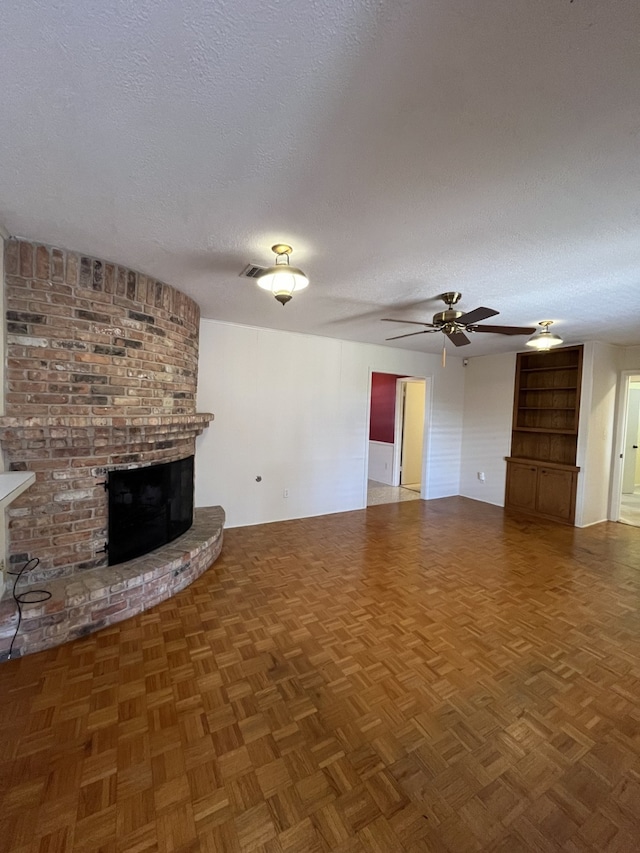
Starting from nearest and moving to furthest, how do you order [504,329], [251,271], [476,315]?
[251,271] → [476,315] → [504,329]

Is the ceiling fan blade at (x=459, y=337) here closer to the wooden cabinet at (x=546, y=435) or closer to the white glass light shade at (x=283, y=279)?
the white glass light shade at (x=283, y=279)

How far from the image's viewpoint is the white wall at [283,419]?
13.5 feet

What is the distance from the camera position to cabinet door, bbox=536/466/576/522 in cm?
484

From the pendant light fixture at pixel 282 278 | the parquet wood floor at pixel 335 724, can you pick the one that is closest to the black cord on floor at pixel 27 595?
the parquet wood floor at pixel 335 724

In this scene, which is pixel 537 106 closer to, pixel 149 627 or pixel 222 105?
pixel 222 105

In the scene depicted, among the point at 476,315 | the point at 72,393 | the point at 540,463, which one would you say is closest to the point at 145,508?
the point at 72,393

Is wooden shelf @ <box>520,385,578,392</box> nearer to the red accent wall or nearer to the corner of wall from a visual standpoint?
the red accent wall

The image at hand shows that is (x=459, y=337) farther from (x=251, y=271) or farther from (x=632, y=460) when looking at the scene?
(x=632, y=460)

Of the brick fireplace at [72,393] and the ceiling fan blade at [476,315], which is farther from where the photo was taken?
the ceiling fan blade at [476,315]

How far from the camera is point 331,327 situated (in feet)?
13.9

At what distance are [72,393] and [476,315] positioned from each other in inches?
114

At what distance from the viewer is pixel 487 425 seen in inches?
236

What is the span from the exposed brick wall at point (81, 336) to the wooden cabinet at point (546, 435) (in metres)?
5.13

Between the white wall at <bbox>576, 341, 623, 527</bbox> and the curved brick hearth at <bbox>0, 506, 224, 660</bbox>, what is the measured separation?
482cm
